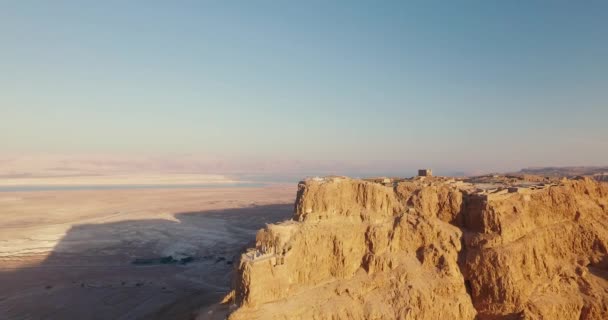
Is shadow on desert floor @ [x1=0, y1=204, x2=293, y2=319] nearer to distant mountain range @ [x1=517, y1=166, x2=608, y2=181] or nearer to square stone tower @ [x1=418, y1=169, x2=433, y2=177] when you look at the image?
square stone tower @ [x1=418, y1=169, x2=433, y2=177]

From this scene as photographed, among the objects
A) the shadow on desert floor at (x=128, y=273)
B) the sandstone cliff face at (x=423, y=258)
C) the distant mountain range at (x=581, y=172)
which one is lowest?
the shadow on desert floor at (x=128, y=273)

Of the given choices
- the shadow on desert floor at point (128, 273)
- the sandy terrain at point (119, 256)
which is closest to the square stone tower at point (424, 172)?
the shadow on desert floor at point (128, 273)

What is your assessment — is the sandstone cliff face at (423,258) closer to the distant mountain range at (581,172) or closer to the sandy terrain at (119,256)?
the sandy terrain at (119,256)

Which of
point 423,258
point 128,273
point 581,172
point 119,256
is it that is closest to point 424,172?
point 423,258

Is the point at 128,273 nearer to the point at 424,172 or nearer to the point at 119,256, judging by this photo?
the point at 119,256

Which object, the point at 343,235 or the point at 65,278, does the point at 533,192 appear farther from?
the point at 65,278

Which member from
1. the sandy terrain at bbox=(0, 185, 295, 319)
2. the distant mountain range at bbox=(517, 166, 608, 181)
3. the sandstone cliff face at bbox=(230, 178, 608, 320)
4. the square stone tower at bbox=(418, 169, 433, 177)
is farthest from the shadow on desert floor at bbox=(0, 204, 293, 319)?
the distant mountain range at bbox=(517, 166, 608, 181)
